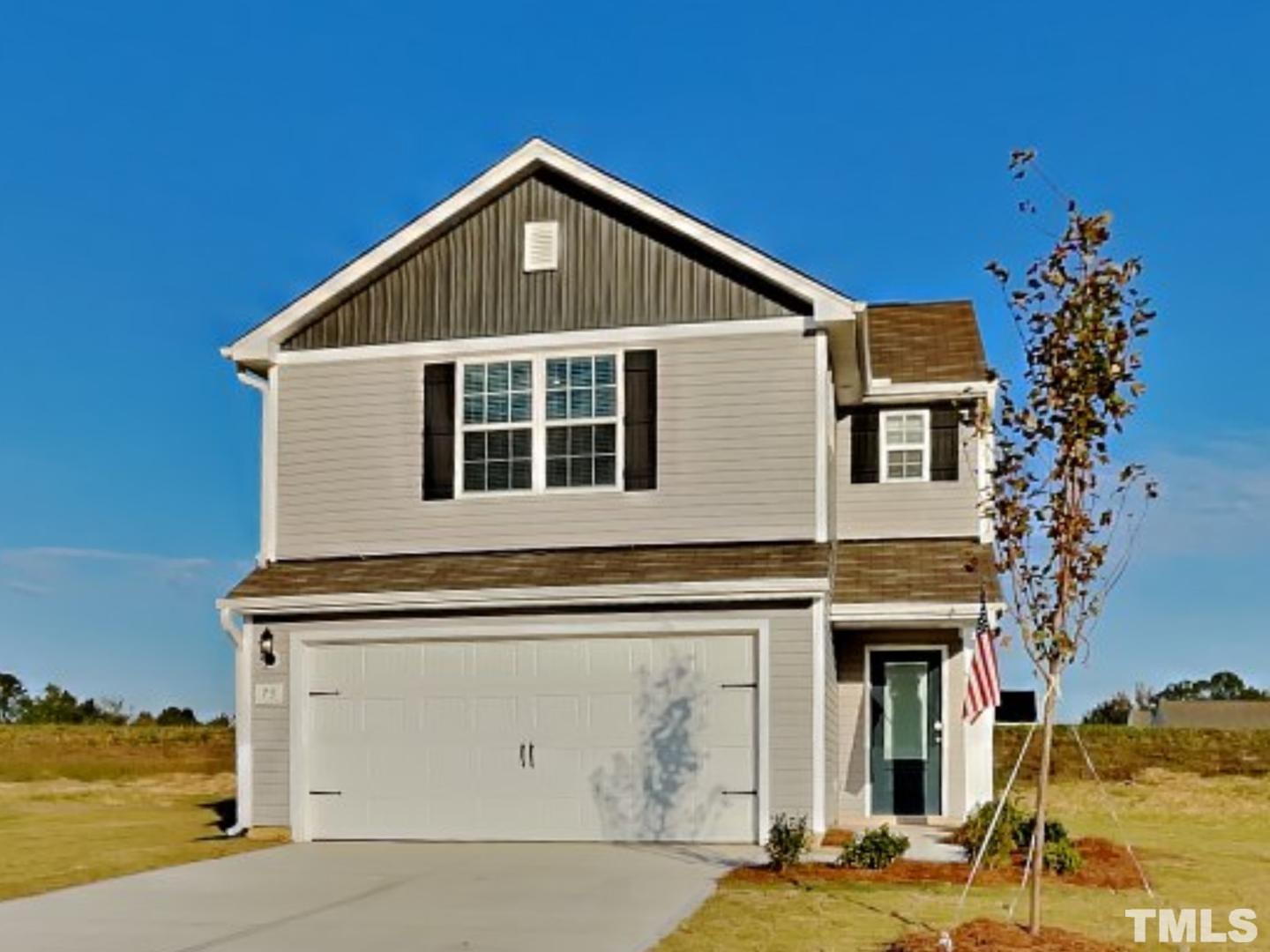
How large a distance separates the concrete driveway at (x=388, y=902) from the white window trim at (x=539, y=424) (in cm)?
400

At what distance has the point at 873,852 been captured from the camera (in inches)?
573

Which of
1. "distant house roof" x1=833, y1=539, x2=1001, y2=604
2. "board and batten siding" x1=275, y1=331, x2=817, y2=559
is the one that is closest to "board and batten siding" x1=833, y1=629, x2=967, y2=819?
"distant house roof" x1=833, y1=539, x2=1001, y2=604

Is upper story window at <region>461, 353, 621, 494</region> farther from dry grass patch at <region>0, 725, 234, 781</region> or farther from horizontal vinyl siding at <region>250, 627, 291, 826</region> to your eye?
dry grass patch at <region>0, 725, 234, 781</region>

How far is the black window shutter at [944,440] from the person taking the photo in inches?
826

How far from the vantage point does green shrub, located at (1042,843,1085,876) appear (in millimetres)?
14398

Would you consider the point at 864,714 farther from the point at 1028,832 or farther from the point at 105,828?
the point at 105,828

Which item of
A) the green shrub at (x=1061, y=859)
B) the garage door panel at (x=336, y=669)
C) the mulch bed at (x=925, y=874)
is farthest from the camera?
the garage door panel at (x=336, y=669)

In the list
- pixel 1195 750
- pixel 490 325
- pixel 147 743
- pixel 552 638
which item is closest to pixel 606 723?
pixel 552 638

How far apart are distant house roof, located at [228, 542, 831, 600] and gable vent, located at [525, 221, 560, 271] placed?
3332 mm

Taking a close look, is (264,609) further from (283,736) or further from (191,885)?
(191,885)

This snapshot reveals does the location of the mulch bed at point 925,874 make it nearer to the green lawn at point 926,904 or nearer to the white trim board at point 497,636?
the green lawn at point 926,904

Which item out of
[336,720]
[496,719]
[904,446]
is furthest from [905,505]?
[336,720]

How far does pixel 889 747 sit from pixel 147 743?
2093 cm

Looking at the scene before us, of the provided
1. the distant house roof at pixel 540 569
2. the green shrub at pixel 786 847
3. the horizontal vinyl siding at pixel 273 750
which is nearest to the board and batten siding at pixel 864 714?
the distant house roof at pixel 540 569
